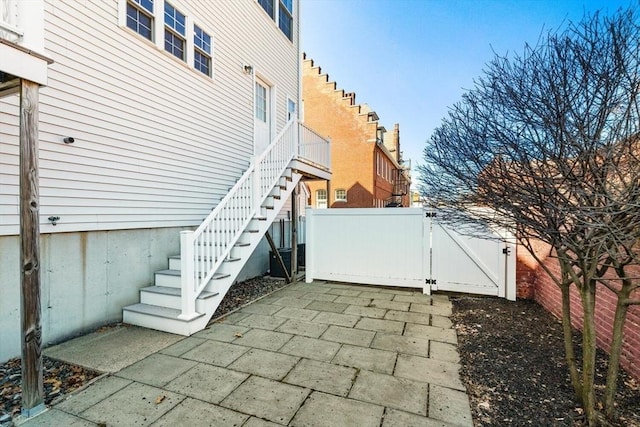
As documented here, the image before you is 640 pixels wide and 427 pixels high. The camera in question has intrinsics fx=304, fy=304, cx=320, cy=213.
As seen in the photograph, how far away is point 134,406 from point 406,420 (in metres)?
2.14

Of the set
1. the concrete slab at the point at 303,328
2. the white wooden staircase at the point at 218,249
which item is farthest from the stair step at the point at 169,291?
Result: the concrete slab at the point at 303,328

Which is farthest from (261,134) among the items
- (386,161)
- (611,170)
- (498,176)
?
(386,161)

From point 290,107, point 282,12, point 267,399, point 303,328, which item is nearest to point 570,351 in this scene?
point 267,399

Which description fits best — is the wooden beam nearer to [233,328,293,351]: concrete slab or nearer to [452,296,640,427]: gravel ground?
[233,328,293,351]: concrete slab

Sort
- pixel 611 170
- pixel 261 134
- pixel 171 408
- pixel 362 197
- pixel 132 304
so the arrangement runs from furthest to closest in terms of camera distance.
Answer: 1. pixel 362 197
2. pixel 261 134
3. pixel 132 304
4. pixel 171 408
5. pixel 611 170

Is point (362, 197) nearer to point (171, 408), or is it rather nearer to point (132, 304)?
point (132, 304)

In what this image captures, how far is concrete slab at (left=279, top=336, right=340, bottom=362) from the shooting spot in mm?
3350

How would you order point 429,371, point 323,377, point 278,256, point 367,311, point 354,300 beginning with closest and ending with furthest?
1. point 323,377
2. point 429,371
3. point 367,311
4. point 354,300
5. point 278,256

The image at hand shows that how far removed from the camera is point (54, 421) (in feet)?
7.42

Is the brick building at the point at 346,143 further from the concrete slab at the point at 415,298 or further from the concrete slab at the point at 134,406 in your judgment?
the concrete slab at the point at 134,406

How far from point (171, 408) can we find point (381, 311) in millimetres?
3353

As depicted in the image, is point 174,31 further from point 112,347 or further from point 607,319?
point 607,319

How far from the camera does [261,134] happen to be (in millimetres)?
8031

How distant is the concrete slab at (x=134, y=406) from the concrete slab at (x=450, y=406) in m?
2.07
